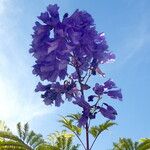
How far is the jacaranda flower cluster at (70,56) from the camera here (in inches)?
152

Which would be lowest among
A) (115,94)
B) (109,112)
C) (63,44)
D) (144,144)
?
(109,112)

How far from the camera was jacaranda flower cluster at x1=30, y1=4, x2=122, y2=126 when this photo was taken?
3.85 metres

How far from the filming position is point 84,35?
3.97 meters

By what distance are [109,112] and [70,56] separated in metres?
0.64

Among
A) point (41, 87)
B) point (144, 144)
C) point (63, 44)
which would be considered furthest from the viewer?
point (144, 144)

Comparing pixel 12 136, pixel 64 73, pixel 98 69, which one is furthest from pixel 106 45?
pixel 12 136

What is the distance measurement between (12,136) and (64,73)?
9.06 meters

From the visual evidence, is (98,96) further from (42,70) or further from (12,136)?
(12,136)

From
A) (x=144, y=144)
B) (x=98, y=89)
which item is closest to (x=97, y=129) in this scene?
(x=98, y=89)

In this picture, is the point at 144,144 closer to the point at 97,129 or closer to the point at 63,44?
the point at 97,129

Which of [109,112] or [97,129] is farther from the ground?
[97,129]

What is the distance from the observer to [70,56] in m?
3.95

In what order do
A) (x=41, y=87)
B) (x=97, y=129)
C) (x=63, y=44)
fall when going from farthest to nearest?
(x=97, y=129), (x=41, y=87), (x=63, y=44)

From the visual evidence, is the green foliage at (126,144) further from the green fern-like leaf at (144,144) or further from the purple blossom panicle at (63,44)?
the purple blossom panicle at (63,44)
